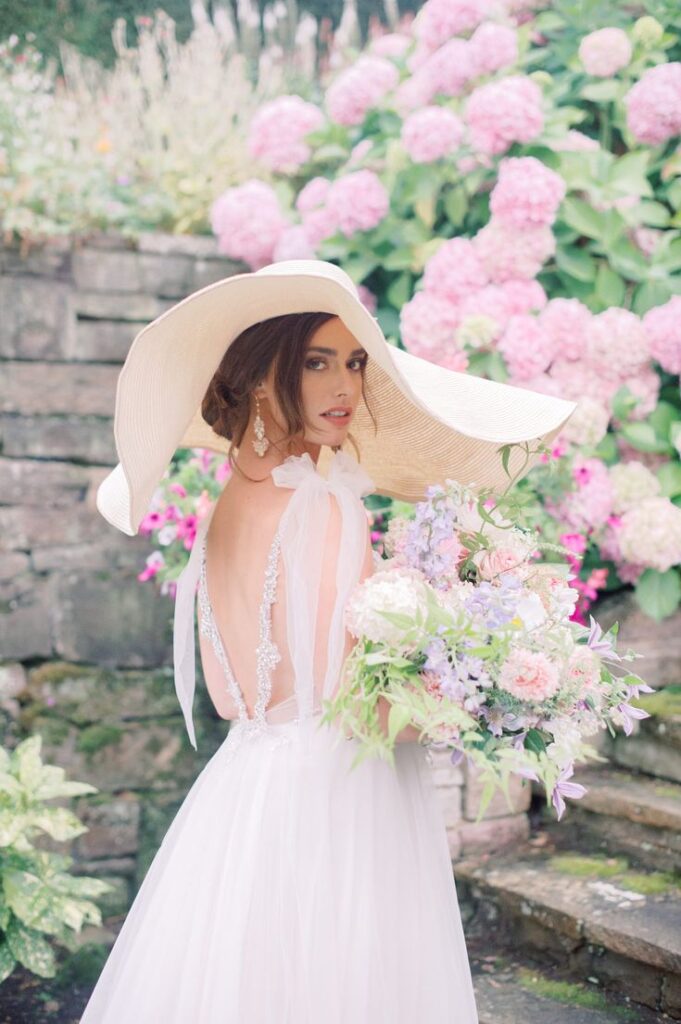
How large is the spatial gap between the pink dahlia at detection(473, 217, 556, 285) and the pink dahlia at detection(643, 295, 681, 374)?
1.54 ft

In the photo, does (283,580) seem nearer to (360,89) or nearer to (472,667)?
(472,667)

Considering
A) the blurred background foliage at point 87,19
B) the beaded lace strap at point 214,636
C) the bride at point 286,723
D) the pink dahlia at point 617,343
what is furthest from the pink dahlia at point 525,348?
the blurred background foliage at point 87,19

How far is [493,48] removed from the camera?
4.21 metres

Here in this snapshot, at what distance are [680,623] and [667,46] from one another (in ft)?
7.47

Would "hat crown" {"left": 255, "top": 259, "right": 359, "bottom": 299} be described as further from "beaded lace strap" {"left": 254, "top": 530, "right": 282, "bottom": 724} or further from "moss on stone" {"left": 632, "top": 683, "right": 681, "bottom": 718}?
"moss on stone" {"left": 632, "top": 683, "right": 681, "bottom": 718}

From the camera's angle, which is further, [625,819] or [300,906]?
[625,819]

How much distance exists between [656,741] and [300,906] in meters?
2.23

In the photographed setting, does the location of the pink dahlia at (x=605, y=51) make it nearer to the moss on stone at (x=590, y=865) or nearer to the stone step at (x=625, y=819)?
the stone step at (x=625, y=819)

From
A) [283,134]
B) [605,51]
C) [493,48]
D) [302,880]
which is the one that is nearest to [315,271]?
[302,880]

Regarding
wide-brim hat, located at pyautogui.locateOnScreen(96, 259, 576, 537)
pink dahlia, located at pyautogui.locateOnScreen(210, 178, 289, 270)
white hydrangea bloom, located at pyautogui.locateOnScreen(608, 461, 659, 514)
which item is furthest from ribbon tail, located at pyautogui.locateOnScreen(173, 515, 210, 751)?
pink dahlia, located at pyautogui.locateOnScreen(210, 178, 289, 270)

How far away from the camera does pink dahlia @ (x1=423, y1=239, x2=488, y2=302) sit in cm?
407

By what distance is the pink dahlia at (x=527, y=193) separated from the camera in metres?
3.92

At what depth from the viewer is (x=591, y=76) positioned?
4.37 m

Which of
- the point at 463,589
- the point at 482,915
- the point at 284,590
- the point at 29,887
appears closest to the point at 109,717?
the point at 29,887
